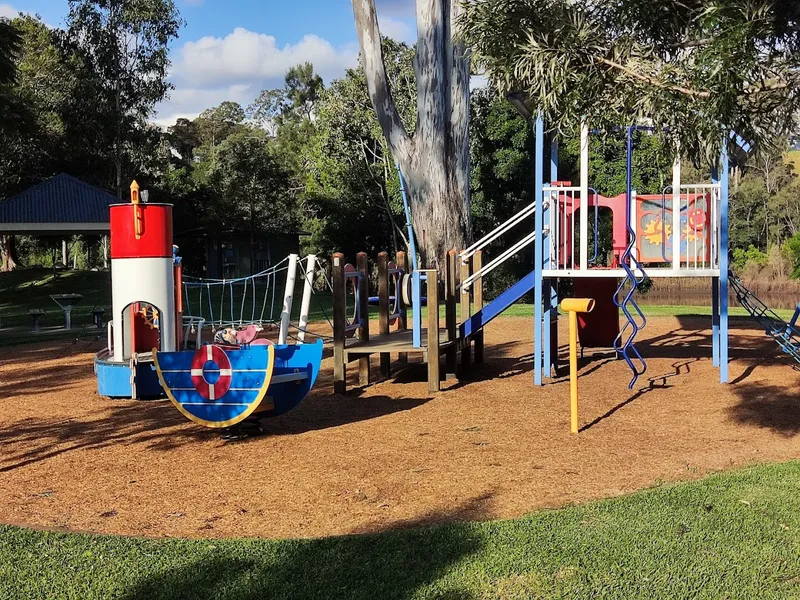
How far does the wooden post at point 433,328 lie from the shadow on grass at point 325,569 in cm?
487

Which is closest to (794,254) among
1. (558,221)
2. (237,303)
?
(237,303)

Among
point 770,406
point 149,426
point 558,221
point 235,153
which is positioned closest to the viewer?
point 149,426

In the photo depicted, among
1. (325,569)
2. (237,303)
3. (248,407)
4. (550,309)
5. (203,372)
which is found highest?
(550,309)

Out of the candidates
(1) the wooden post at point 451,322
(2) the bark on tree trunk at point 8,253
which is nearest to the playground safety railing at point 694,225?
(1) the wooden post at point 451,322

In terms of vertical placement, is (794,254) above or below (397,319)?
above

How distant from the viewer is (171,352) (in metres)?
7.77

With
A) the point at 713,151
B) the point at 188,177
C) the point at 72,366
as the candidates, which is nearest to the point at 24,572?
the point at 713,151

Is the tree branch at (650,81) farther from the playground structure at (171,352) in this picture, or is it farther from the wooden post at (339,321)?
the wooden post at (339,321)

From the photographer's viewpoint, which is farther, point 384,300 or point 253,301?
point 253,301

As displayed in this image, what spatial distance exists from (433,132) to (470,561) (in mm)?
14237

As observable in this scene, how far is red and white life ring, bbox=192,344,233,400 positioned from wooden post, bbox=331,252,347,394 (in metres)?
2.44

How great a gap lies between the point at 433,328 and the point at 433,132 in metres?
8.81

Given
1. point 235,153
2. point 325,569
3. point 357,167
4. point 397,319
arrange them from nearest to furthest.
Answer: point 325,569 → point 397,319 → point 357,167 → point 235,153

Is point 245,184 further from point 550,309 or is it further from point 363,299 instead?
point 550,309
